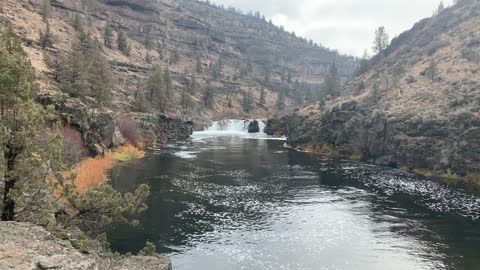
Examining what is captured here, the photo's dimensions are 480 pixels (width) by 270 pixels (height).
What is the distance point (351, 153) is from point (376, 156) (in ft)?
26.3

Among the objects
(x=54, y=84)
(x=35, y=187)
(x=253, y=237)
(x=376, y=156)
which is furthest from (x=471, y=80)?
(x=35, y=187)

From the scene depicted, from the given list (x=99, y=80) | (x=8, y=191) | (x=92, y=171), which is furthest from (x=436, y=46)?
(x=8, y=191)

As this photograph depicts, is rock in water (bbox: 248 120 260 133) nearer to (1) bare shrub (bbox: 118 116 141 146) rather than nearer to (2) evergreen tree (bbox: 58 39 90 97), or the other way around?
(1) bare shrub (bbox: 118 116 141 146)

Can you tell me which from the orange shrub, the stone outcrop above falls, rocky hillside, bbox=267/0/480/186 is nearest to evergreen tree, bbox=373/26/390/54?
rocky hillside, bbox=267/0/480/186

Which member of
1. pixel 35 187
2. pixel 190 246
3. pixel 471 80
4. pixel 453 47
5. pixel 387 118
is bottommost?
pixel 190 246

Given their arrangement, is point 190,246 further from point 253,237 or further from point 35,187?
point 35,187

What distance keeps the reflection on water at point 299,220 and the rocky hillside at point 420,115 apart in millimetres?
8444

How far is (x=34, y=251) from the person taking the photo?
1286 centimetres

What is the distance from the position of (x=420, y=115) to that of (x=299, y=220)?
49105 millimetres

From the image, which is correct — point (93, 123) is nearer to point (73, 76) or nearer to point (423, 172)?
point (73, 76)

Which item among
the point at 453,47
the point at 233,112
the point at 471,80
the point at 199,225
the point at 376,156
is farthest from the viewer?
the point at 233,112

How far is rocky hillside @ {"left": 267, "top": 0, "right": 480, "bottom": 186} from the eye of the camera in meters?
66.6

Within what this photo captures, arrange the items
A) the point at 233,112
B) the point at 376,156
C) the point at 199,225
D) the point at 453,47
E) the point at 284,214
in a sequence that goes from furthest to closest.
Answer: the point at 233,112, the point at 453,47, the point at 376,156, the point at 284,214, the point at 199,225

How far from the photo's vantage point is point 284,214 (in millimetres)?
40469
